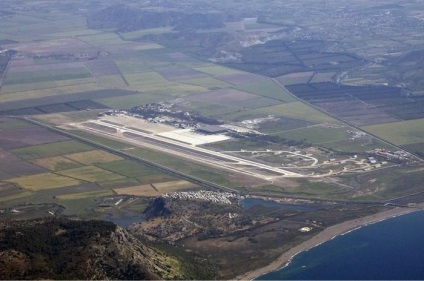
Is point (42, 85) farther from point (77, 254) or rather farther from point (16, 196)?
point (77, 254)

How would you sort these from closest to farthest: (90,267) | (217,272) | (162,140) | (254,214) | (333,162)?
(90,267) → (217,272) → (254,214) → (333,162) → (162,140)

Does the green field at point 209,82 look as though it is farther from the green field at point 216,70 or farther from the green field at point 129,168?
the green field at point 129,168

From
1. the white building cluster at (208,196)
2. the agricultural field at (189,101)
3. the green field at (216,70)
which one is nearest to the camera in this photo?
the white building cluster at (208,196)

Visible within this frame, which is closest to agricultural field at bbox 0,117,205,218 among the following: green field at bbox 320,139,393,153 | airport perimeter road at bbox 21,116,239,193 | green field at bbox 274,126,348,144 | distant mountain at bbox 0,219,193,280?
airport perimeter road at bbox 21,116,239,193

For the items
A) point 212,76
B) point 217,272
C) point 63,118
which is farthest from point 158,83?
point 217,272

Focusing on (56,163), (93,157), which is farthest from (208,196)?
(56,163)

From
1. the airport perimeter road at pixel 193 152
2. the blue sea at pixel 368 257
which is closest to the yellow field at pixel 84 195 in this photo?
the airport perimeter road at pixel 193 152

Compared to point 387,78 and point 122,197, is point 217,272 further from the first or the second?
point 387,78
